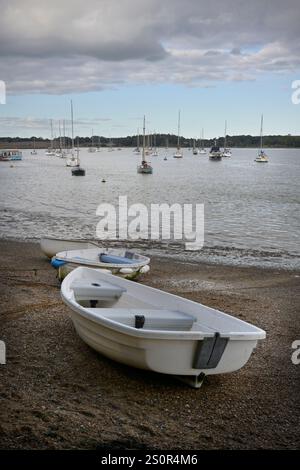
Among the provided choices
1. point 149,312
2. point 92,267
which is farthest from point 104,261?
point 149,312

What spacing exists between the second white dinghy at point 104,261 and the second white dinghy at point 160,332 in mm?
3383

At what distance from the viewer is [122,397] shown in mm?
6684

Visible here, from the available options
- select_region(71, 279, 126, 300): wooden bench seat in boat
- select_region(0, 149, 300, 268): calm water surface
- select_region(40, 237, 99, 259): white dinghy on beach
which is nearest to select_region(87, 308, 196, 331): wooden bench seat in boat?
select_region(71, 279, 126, 300): wooden bench seat in boat

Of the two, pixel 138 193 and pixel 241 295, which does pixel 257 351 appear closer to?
pixel 241 295

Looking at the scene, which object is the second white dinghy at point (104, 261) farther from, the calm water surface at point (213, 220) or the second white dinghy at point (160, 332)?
the calm water surface at point (213, 220)

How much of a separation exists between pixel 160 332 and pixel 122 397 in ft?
3.30

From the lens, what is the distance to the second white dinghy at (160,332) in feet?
21.4

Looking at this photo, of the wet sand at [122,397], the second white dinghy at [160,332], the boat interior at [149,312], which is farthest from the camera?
the boat interior at [149,312]

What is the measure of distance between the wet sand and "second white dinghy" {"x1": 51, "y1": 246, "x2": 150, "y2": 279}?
2.16 metres

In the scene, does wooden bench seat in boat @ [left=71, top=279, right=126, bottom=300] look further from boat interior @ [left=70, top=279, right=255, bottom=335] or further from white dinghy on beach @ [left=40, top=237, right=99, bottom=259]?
white dinghy on beach @ [left=40, top=237, right=99, bottom=259]

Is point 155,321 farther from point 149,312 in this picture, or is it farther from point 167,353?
point 167,353

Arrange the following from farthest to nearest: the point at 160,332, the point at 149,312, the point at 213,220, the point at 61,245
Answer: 1. the point at 213,220
2. the point at 61,245
3. the point at 149,312
4. the point at 160,332

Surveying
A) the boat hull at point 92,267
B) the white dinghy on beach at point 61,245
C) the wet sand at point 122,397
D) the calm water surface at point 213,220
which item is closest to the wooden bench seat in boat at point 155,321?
the wet sand at point 122,397
